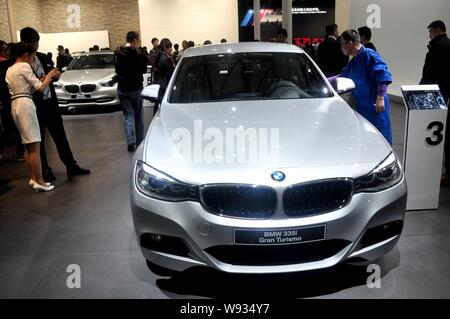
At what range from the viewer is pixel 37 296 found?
2773mm

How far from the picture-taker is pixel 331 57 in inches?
296

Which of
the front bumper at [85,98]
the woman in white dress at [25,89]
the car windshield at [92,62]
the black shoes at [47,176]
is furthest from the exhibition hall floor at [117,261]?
the car windshield at [92,62]

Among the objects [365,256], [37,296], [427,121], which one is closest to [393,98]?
[427,121]

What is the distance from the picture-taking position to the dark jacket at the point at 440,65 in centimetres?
464

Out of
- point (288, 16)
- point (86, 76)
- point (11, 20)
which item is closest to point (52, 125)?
point (86, 76)

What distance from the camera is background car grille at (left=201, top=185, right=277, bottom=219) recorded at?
2336 mm

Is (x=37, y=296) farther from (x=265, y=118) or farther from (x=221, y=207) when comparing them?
(x=265, y=118)

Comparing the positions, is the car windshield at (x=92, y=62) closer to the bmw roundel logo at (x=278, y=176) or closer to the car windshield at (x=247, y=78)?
the car windshield at (x=247, y=78)

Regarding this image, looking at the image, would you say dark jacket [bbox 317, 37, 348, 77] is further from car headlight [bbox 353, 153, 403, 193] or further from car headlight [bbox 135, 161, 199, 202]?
car headlight [bbox 135, 161, 199, 202]

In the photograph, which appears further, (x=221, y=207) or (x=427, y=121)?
(x=427, y=121)

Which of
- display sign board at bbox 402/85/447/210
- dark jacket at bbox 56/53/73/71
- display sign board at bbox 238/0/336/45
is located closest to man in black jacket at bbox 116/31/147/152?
display sign board at bbox 402/85/447/210

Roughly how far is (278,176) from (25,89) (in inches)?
126

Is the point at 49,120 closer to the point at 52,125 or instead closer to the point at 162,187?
the point at 52,125
